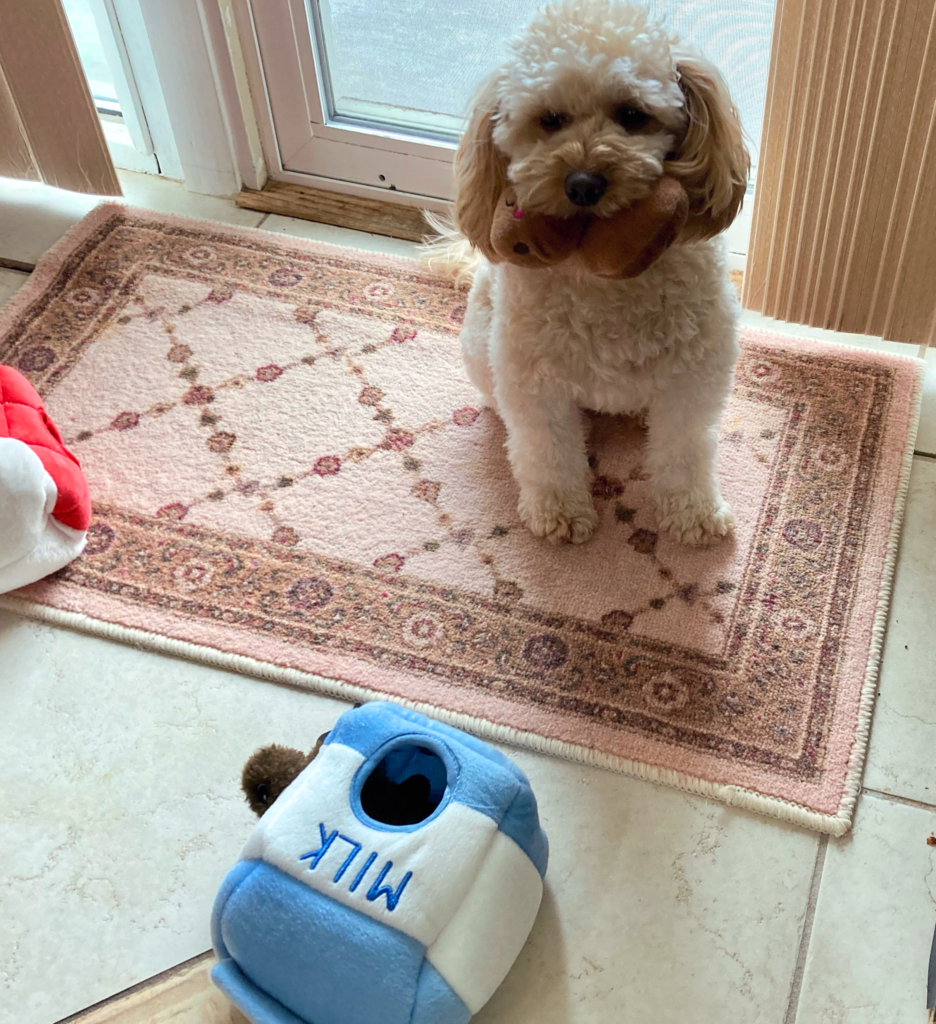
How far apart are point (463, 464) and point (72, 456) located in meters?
0.61

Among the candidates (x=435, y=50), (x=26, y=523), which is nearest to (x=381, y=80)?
(x=435, y=50)

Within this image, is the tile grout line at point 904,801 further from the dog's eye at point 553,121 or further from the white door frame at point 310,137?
the white door frame at point 310,137

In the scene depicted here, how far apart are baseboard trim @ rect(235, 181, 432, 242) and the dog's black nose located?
993 millimetres

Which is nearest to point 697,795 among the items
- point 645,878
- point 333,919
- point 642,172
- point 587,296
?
point 645,878

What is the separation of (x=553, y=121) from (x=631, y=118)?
0.28 feet

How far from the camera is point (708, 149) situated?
1.10m

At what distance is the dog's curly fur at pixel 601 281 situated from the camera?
1055 millimetres

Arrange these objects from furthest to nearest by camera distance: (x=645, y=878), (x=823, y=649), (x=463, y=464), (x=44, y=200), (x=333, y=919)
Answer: (x=44, y=200) → (x=463, y=464) → (x=823, y=649) → (x=645, y=878) → (x=333, y=919)

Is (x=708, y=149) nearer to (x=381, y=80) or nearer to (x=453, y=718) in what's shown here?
(x=453, y=718)

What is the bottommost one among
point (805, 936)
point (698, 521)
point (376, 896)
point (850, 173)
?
point (805, 936)

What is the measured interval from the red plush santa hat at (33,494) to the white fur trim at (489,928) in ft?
2.62

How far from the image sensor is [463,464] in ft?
5.22

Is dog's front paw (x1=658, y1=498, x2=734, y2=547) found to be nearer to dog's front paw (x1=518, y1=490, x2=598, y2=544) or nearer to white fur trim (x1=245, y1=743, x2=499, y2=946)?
dog's front paw (x1=518, y1=490, x2=598, y2=544)

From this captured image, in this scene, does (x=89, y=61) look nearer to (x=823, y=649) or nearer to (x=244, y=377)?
(x=244, y=377)
